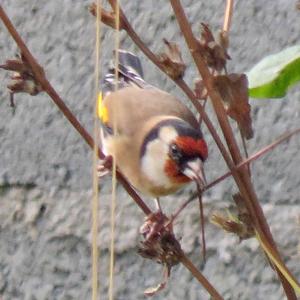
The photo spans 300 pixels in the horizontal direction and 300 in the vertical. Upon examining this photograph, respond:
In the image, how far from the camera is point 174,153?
1375 mm

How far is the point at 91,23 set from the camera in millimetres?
1562

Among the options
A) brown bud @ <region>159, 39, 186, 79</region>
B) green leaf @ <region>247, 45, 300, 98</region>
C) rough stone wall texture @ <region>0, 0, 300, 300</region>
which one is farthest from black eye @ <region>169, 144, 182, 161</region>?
brown bud @ <region>159, 39, 186, 79</region>

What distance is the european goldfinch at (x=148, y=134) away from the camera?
1314 millimetres

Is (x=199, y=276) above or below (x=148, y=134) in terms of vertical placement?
above

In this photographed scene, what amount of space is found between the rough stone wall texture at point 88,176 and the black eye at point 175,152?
0.37 feet

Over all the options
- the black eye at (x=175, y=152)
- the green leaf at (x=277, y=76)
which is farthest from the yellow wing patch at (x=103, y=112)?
the green leaf at (x=277, y=76)

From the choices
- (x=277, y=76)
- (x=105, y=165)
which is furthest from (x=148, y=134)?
(x=277, y=76)

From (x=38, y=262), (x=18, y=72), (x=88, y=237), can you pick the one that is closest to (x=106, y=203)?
(x=88, y=237)

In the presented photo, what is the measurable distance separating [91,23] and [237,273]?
1.43 ft

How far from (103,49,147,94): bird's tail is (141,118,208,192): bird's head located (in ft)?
A: 0.27

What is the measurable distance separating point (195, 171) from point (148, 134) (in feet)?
0.95

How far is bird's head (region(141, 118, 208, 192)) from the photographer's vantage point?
1.26m

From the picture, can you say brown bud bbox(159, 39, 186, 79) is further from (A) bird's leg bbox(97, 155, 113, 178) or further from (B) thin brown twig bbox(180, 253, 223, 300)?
(A) bird's leg bbox(97, 155, 113, 178)

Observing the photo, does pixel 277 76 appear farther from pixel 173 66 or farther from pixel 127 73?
pixel 127 73
